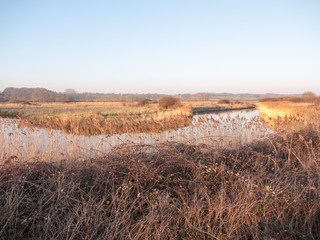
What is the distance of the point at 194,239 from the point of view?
2.50 m

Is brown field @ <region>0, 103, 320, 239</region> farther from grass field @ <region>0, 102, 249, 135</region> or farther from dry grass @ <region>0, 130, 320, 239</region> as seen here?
grass field @ <region>0, 102, 249, 135</region>

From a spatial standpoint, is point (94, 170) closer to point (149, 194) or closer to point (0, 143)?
point (149, 194)

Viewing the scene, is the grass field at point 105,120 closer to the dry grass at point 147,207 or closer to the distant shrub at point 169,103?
the dry grass at point 147,207

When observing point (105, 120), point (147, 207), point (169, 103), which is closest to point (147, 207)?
point (147, 207)

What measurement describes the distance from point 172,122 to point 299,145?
12.7 ft

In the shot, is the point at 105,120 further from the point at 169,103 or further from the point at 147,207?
the point at 169,103

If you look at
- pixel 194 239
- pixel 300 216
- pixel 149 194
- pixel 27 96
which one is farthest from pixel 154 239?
pixel 27 96

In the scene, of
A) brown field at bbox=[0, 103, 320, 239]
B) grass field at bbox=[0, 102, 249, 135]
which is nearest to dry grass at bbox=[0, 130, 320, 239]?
brown field at bbox=[0, 103, 320, 239]

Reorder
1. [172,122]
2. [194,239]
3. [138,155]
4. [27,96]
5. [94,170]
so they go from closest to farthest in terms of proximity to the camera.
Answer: [194,239] → [94,170] → [138,155] → [172,122] → [27,96]

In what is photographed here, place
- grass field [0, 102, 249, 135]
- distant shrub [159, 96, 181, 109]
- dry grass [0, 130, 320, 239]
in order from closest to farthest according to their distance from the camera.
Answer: dry grass [0, 130, 320, 239] < grass field [0, 102, 249, 135] < distant shrub [159, 96, 181, 109]

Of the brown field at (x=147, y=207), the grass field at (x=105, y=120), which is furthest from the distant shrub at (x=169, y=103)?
the brown field at (x=147, y=207)

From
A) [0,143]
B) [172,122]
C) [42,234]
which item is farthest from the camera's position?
[172,122]

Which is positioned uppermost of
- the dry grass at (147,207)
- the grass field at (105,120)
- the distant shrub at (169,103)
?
the distant shrub at (169,103)

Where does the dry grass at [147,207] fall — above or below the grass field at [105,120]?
below
